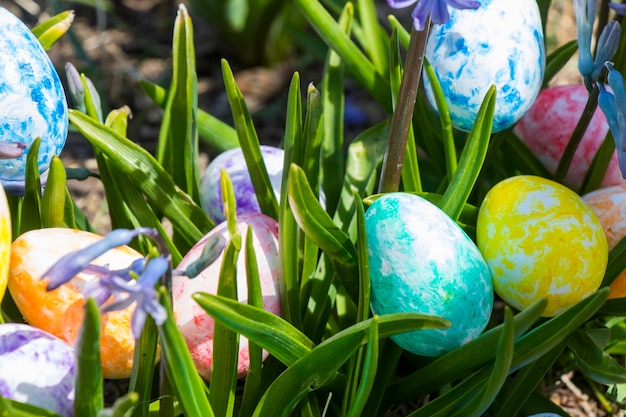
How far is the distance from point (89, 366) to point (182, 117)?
0.48 meters

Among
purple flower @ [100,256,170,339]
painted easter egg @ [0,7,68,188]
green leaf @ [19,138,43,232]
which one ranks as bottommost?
green leaf @ [19,138,43,232]

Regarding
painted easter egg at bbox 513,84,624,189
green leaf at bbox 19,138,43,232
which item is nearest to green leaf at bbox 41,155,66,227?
green leaf at bbox 19,138,43,232

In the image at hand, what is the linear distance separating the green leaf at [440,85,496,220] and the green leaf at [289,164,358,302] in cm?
12

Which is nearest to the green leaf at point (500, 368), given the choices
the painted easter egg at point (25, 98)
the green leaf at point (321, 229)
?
the green leaf at point (321, 229)

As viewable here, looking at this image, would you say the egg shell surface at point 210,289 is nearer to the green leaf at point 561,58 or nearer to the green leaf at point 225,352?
the green leaf at point 225,352

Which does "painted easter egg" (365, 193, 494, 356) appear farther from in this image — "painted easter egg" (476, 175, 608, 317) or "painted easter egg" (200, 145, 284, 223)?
"painted easter egg" (200, 145, 284, 223)

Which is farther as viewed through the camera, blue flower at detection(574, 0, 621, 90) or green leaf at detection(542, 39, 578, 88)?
green leaf at detection(542, 39, 578, 88)

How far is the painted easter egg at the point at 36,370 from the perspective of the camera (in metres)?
0.72

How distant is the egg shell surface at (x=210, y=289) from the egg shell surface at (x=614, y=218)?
0.37 m

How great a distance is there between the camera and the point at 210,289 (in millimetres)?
839

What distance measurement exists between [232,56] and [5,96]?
1213mm

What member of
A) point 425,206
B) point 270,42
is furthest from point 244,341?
point 270,42

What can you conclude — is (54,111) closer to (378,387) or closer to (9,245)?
(9,245)

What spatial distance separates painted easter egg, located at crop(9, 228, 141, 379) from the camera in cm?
80
